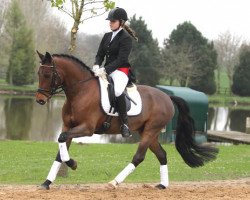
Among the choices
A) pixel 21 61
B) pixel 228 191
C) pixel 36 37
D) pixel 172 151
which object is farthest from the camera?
pixel 36 37

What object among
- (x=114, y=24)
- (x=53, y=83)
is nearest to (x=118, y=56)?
(x=114, y=24)

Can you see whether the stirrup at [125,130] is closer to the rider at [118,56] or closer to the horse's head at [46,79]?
the rider at [118,56]

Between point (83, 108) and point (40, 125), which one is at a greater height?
point (83, 108)

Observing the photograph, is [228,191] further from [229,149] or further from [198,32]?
[198,32]

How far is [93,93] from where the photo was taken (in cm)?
904

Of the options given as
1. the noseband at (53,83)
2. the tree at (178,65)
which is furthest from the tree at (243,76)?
the noseband at (53,83)

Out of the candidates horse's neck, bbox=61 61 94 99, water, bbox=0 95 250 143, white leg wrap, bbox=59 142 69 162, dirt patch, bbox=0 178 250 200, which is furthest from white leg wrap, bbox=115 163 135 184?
water, bbox=0 95 250 143

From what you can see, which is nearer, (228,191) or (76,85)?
(76,85)

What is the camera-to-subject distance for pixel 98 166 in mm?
14852

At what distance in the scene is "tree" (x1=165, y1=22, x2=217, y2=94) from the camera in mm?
66562

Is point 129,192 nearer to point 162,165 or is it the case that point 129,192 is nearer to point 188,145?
A: point 162,165

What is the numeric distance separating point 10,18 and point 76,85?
211 feet

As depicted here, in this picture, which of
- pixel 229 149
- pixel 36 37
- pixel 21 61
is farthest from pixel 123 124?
pixel 36 37

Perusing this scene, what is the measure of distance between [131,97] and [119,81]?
524 mm
